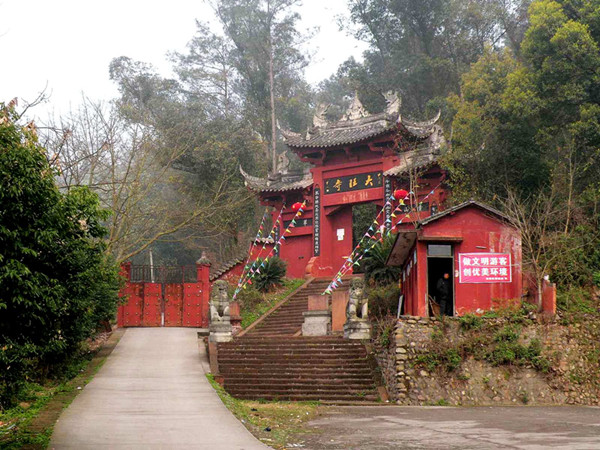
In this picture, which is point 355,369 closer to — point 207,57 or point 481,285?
point 481,285

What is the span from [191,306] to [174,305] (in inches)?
22.6

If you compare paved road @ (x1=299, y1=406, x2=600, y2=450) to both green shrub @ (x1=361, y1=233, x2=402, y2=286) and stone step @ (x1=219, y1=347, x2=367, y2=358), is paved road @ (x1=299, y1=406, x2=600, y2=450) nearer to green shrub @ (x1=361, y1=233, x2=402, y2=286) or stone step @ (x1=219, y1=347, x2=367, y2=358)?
stone step @ (x1=219, y1=347, x2=367, y2=358)

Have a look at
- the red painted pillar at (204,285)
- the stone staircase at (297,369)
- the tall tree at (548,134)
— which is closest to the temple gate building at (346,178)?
the tall tree at (548,134)

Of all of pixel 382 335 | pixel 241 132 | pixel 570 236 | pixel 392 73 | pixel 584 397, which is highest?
pixel 392 73

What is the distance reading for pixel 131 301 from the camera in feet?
84.3

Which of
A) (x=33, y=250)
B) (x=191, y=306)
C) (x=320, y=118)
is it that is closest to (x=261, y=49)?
(x=320, y=118)

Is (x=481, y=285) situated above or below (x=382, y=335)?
above

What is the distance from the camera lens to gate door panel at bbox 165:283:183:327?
25.8 metres

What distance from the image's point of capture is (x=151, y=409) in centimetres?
1262

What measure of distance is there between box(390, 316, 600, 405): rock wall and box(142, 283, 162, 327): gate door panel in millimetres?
11025

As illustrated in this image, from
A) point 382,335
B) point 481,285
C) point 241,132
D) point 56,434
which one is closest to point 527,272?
point 481,285

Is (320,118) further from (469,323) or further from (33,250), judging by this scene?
(33,250)

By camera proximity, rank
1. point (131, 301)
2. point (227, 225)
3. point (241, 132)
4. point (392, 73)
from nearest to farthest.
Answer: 1. point (131, 301)
2. point (227, 225)
3. point (241, 132)
4. point (392, 73)

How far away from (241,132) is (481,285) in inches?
803
